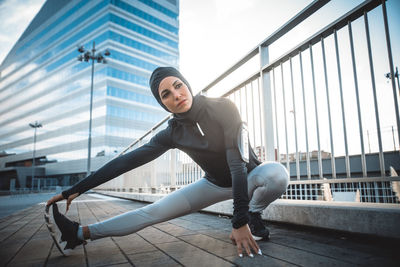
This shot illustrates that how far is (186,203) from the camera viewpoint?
79.6 inches

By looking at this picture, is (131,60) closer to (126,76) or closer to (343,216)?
(126,76)

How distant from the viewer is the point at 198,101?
77.7 inches

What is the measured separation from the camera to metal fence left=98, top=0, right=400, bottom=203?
1.88 m

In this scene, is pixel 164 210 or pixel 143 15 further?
pixel 143 15

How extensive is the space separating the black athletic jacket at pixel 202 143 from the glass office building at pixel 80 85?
40.6m

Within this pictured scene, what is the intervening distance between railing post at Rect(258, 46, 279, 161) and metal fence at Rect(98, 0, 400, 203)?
1cm

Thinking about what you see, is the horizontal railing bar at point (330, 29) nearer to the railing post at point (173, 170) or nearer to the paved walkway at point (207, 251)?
the paved walkway at point (207, 251)

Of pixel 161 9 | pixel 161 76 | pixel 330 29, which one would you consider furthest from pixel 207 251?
pixel 161 9

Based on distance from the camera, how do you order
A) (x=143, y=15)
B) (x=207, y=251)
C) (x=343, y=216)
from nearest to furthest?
1. (x=207, y=251)
2. (x=343, y=216)
3. (x=143, y=15)

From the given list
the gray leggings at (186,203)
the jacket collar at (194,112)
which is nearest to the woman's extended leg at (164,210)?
the gray leggings at (186,203)

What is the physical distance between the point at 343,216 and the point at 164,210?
1.33 meters

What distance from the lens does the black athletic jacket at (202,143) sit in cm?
181

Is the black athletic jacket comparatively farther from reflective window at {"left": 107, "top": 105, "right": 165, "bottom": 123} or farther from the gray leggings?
reflective window at {"left": 107, "top": 105, "right": 165, "bottom": 123}

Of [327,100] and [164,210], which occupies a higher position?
[327,100]
